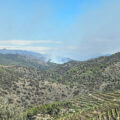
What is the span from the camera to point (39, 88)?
18650 centimetres

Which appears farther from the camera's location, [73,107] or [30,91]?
[30,91]

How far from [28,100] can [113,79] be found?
277 ft

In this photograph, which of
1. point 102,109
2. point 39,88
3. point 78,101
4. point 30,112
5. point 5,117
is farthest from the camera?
point 39,88

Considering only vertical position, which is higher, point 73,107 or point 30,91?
point 30,91

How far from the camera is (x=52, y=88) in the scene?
193m

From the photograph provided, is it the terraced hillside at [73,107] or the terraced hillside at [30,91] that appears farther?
the terraced hillside at [30,91]

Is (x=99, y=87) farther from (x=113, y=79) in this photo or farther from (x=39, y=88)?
(x=39, y=88)

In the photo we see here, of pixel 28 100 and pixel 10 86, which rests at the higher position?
pixel 10 86

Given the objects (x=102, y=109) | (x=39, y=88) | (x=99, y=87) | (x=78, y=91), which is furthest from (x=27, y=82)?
(x=102, y=109)

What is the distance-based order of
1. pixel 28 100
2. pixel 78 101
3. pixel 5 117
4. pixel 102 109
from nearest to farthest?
1. pixel 5 117
2. pixel 102 109
3. pixel 78 101
4. pixel 28 100

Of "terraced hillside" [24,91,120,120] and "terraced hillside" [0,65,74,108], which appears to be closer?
"terraced hillside" [24,91,120,120]

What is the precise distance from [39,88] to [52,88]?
43.3ft

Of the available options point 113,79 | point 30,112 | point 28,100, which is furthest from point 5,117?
point 113,79

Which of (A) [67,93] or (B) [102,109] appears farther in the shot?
(A) [67,93]
